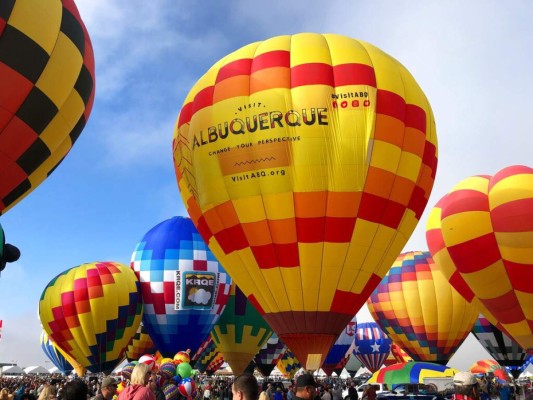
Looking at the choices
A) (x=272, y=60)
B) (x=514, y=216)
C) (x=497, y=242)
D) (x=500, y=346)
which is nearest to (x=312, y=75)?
(x=272, y=60)

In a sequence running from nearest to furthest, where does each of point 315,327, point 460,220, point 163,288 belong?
point 315,327 → point 460,220 → point 163,288

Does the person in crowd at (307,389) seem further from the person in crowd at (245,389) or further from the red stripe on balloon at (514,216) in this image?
the red stripe on balloon at (514,216)

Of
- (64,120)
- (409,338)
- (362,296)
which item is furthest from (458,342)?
(64,120)

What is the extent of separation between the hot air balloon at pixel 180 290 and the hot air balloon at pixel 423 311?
6.13 meters

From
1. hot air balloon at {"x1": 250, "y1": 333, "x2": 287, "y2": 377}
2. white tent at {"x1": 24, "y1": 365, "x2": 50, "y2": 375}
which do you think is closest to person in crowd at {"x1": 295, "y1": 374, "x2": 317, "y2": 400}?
hot air balloon at {"x1": 250, "y1": 333, "x2": 287, "y2": 377}

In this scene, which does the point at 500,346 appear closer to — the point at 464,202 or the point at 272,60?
the point at 464,202

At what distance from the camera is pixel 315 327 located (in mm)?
9812

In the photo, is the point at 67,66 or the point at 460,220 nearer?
the point at 67,66

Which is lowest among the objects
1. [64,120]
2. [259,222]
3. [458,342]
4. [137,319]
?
[458,342]

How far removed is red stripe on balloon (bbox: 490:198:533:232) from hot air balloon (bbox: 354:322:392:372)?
23548 mm

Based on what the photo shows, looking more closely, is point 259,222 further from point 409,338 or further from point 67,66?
point 409,338

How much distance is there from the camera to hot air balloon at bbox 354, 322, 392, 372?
114ft

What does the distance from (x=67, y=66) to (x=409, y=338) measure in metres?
15.6

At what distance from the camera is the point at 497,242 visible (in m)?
12.6
